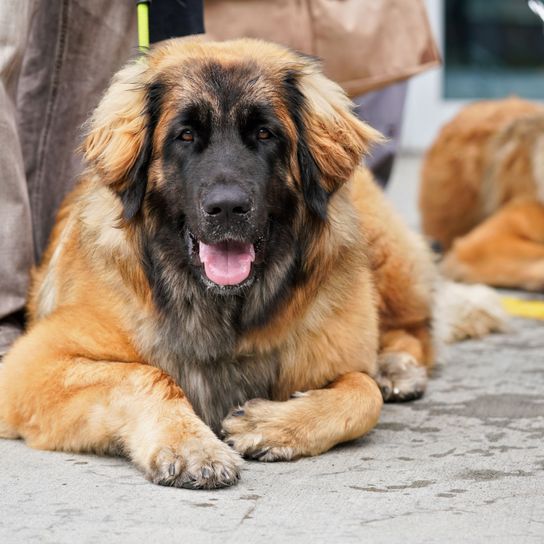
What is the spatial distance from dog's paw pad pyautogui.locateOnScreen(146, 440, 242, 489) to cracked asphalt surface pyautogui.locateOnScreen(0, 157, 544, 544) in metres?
0.03

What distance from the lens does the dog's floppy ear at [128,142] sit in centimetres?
388

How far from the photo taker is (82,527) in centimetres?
308

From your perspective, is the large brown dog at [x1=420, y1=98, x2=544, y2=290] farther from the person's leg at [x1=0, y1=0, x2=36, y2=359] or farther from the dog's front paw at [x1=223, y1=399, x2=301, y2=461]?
the dog's front paw at [x1=223, y1=399, x2=301, y2=461]

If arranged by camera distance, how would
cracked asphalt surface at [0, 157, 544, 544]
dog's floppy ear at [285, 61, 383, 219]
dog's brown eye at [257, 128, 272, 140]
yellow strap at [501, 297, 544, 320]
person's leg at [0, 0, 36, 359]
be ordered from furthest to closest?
yellow strap at [501, 297, 544, 320] → person's leg at [0, 0, 36, 359] → dog's floppy ear at [285, 61, 383, 219] → dog's brown eye at [257, 128, 272, 140] → cracked asphalt surface at [0, 157, 544, 544]

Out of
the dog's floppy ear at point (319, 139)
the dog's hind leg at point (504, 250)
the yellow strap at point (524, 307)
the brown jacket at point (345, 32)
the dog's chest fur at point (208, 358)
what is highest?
the brown jacket at point (345, 32)

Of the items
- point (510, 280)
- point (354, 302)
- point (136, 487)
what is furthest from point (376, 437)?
point (510, 280)

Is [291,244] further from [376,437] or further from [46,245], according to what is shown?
[46,245]

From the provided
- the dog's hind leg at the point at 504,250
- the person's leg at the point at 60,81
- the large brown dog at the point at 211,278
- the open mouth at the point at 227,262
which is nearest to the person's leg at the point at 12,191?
the person's leg at the point at 60,81

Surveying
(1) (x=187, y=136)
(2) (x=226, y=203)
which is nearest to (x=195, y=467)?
(2) (x=226, y=203)

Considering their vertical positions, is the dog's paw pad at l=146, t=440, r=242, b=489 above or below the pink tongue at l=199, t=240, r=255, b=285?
below

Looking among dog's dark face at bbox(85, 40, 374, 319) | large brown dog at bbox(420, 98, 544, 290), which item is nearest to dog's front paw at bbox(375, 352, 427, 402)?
dog's dark face at bbox(85, 40, 374, 319)

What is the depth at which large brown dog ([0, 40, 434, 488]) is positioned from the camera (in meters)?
3.74

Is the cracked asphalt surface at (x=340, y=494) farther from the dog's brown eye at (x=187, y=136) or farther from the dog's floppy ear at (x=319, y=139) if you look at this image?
the dog's brown eye at (x=187, y=136)

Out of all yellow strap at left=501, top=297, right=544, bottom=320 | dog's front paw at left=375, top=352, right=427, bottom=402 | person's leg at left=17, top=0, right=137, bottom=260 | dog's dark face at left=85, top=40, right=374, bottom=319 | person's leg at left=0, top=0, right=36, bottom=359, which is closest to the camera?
dog's dark face at left=85, top=40, right=374, bottom=319
